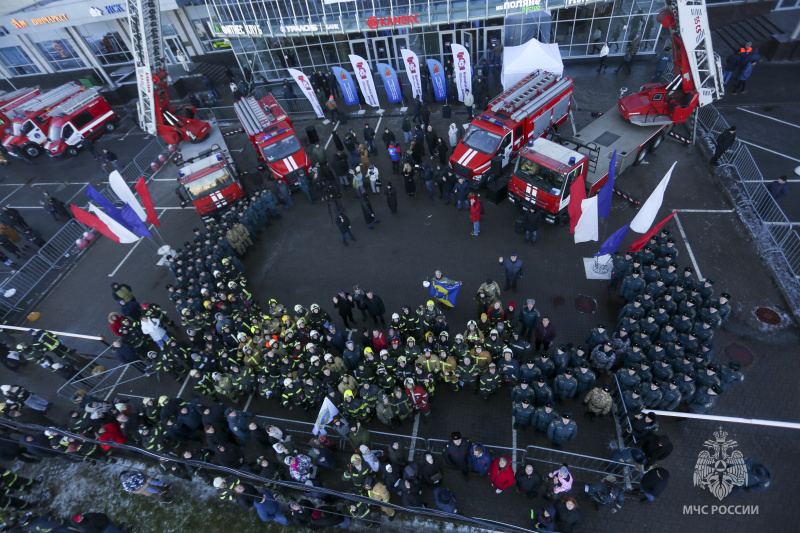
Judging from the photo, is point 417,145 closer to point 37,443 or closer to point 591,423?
point 591,423

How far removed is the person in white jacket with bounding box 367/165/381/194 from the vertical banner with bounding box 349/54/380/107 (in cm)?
667

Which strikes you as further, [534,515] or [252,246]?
[252,246]

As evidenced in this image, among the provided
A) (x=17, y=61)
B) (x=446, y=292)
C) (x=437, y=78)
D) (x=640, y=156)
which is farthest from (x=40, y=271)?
(x=17, y=61)

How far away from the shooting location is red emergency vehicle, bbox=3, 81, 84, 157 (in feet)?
74.2

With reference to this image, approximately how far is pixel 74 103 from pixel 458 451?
28.8 meters

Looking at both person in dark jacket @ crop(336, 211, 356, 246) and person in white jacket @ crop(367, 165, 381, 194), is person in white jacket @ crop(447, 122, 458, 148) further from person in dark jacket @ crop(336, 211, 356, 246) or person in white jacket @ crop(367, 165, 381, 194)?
person in dark jacket @ crop(336, 211, 356, 246)

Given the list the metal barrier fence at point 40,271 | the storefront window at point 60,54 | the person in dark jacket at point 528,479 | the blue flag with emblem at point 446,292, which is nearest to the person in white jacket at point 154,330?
the metal barrier fence at point 40,271

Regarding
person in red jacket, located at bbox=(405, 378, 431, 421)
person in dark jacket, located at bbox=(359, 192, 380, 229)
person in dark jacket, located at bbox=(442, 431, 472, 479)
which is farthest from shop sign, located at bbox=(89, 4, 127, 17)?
person in dark jacket, located at bbox=(442, 431, 472, 479)

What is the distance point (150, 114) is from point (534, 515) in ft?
73.5

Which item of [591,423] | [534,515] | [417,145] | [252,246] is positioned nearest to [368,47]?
[417,145]

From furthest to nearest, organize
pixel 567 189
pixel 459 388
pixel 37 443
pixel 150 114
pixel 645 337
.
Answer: pixel 150 114 < pixel 567 189 < pixel 459 388 < pixel 37 443 < pixel 645 337

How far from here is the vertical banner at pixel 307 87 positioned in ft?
65.2

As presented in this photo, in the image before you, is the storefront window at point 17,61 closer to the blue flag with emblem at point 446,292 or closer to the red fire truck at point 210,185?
the red fire truck at point 210,185

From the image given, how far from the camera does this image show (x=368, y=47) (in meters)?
23.9
